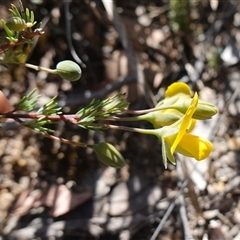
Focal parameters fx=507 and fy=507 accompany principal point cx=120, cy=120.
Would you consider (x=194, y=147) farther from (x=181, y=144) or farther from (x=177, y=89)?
(x=177, y=89)

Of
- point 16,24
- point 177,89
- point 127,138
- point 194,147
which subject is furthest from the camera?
point 127,138

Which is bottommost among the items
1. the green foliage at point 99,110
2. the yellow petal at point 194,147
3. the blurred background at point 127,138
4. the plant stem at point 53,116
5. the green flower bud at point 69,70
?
the blurred background at point 127,138

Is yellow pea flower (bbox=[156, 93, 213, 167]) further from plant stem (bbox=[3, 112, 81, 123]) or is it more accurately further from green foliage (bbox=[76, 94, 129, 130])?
plant stem (bbox=[3, 112, 81, 123])

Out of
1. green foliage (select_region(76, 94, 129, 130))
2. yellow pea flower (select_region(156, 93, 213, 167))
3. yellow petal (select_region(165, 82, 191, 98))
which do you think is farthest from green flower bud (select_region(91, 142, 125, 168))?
yellow petal (select_region(165, 82, 191, 98))

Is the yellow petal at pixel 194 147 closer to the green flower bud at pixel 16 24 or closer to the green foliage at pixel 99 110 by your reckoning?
the green foliage at pixel 99 110

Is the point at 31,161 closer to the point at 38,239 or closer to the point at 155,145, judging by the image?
the point at 38,239

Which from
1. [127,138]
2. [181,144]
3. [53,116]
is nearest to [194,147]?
[181,144]

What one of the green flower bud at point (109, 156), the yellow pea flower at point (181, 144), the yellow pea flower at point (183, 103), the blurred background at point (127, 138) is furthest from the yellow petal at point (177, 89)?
the blurred background at point (127, 138)
